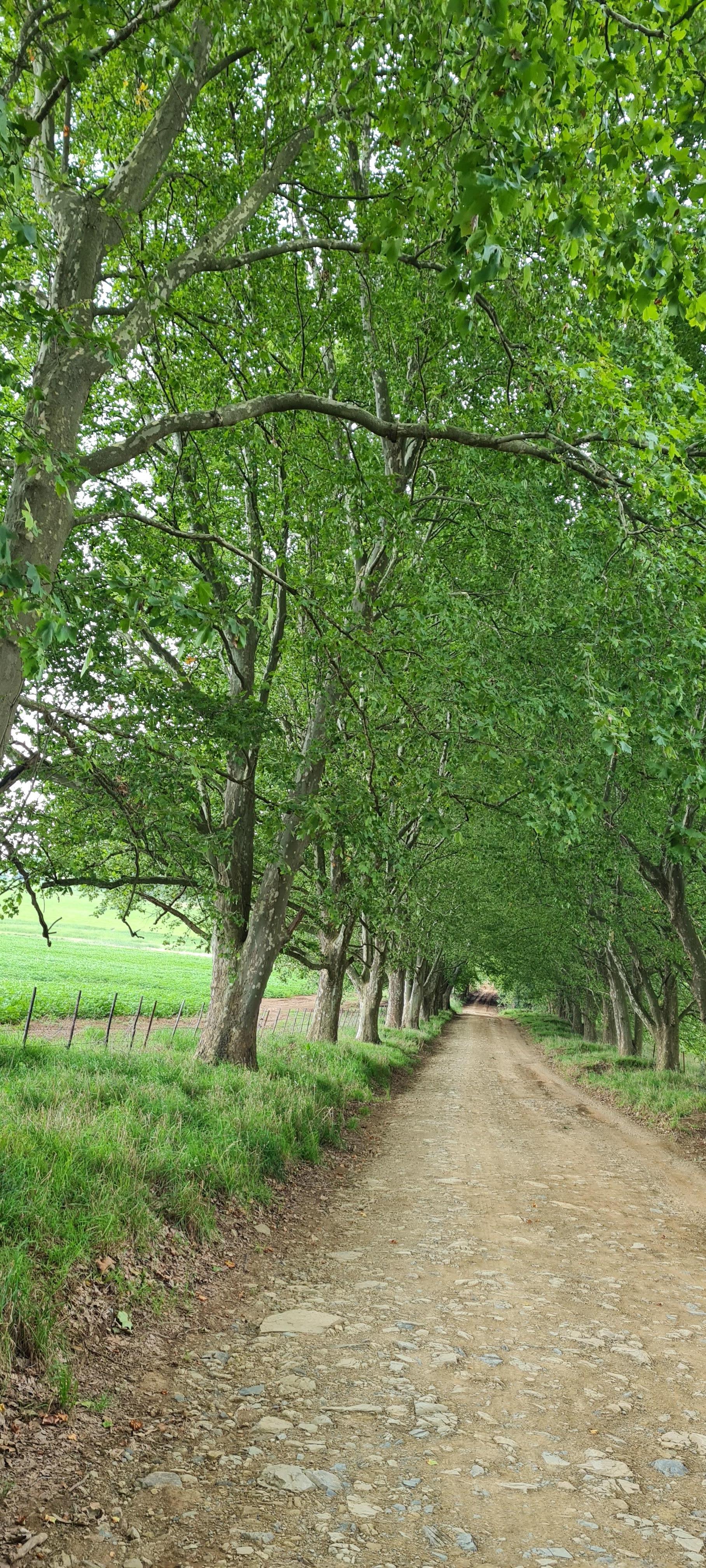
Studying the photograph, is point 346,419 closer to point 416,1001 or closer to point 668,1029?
point 668,1029

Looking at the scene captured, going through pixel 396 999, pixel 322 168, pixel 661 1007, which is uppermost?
pixel 322 168

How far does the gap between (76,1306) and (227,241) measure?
8.43m

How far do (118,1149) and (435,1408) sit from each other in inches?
122

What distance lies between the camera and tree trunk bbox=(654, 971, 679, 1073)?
81.4 ft

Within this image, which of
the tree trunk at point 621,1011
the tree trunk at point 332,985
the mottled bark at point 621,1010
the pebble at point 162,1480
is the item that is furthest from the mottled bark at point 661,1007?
the pebble at point 162,1480

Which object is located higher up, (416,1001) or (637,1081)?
(416,1001)

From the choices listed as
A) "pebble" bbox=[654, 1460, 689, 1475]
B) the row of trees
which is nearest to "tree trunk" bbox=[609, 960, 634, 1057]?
the row of trees

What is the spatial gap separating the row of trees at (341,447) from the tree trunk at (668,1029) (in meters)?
7.75

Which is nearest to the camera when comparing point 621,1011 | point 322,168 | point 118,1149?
point 118,1149

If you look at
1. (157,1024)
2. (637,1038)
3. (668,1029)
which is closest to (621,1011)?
(637,1038)

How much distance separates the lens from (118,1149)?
6840 mm

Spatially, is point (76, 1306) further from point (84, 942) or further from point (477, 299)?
point (84, 942)

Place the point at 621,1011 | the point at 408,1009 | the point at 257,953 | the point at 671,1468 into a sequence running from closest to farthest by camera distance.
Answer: the point at 671,1468, the point at 257,953, the point at 621,1011, the point at 408,1009

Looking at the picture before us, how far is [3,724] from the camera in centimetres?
544
